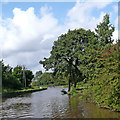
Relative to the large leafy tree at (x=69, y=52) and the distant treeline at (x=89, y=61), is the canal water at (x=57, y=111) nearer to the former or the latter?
the distant treeline at (x=89, y=61)

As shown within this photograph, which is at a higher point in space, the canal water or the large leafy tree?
the large leafy tree

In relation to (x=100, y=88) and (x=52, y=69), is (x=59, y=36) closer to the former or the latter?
(x=52, y=69)

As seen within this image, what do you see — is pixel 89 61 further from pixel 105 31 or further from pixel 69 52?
pixel 69 52

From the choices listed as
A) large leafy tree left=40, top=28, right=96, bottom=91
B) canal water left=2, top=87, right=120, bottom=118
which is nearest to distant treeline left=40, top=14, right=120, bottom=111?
large leafy tree left=40, top=28, right=96, bottom=91

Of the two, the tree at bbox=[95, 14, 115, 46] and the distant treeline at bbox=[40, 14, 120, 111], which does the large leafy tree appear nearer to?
A: the distant treeline at bbox=[40, 14, 120, 111]

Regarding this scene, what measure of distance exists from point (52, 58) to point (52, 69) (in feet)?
7.06

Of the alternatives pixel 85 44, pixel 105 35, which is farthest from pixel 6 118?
pixel 85 44

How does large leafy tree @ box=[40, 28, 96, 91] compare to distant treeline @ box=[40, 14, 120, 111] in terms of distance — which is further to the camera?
large leafy tree @ box=[40, 28, 96, 91]

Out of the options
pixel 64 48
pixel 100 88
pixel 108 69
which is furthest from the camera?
pixel 64 48

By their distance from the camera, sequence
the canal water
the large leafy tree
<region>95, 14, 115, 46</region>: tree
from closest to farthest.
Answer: the canal water, <region>95, 14, 115, 46</region>: tree, the large leafy tree

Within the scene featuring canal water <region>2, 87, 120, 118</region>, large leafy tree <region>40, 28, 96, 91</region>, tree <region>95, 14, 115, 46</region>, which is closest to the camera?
canal water <region>2, 87, 120, 118</region>

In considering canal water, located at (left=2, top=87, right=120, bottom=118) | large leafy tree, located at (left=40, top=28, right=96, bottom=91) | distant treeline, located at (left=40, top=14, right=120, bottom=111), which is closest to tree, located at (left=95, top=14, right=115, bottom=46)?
distant treeline, located at (left=40, top=14, right=120, bottom=111)

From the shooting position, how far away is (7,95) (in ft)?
92.8

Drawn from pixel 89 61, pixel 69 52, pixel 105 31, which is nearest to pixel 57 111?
pixel 89 61
